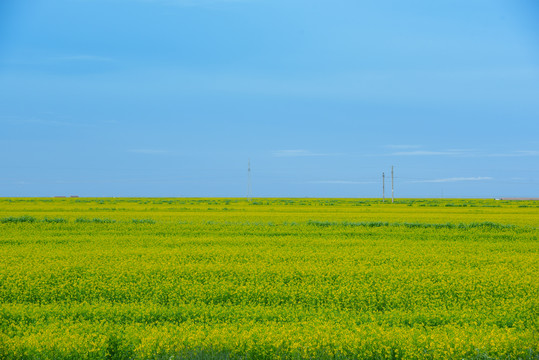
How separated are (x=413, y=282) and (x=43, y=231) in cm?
2143

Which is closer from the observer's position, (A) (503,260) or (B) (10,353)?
(B) (10,353)

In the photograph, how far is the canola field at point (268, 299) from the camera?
22.1 feet

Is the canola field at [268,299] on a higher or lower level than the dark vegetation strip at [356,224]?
lower

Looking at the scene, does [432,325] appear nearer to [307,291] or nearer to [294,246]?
[307,291]

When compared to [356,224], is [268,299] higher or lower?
lower

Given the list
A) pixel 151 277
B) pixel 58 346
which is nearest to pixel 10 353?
pixel 58 346

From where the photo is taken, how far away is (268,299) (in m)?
10.1

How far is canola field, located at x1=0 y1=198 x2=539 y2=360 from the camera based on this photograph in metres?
6.73

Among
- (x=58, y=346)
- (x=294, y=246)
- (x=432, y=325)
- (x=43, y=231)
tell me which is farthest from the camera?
(x=43, y=231)

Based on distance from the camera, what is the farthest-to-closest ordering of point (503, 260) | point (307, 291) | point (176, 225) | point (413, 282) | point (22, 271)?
point (176, 225)
point (503, 260)
point (22, 271)
point (413, 282)
point (307, 291)

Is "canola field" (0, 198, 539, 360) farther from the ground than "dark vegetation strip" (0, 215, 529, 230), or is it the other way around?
"dark vegetation strip" (0, 215, 529, 230)

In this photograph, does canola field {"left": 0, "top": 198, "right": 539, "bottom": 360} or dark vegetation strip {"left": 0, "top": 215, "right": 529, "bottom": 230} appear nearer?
canola field {"left": 0, "top": 198, "right": 539, "bottom": 360}

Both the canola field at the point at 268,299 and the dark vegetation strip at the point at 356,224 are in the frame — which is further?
the dark vegetation strip at the point at 356,224

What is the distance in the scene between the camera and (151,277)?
12312 millimetres
